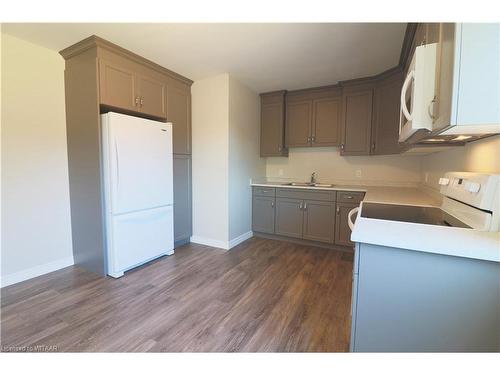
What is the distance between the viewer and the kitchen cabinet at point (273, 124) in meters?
3.72

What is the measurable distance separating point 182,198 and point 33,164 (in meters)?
1.60

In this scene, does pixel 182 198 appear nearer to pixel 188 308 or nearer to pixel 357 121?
pixel 188 308

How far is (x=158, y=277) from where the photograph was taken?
2410mm

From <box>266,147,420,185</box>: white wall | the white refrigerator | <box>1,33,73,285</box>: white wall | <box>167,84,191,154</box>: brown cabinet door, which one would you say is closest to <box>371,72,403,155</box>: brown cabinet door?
<box>266,147,420,185</box>: white wall

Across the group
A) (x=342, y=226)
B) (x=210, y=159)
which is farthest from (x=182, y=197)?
(x=342, y=226)

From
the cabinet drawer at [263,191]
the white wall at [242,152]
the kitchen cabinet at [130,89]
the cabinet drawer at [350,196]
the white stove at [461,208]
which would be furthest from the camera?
the cabinet drawer at [263,191]

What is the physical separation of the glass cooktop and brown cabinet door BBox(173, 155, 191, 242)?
238 cm

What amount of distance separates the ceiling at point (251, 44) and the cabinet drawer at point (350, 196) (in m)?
A: 1.53

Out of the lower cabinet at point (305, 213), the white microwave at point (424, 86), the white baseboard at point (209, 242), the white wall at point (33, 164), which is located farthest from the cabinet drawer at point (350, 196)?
the white wall at point (33, 164)

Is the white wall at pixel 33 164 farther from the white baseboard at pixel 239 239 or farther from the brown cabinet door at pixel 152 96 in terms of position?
the white baseboard at pixel 239 239

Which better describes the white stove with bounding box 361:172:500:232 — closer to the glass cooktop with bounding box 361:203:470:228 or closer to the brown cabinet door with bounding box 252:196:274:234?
the glass cooktop with bounding box 361:203:470:228
